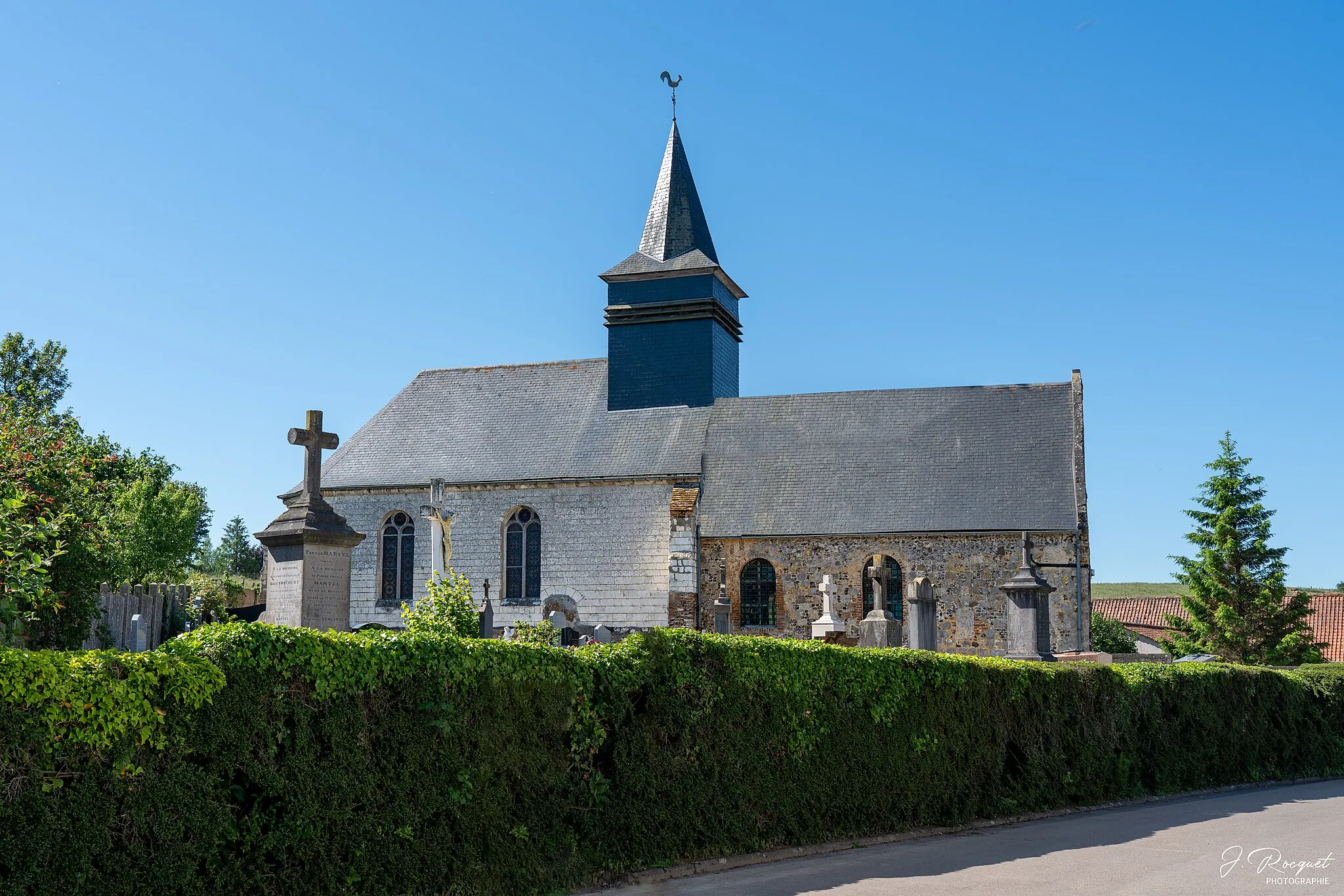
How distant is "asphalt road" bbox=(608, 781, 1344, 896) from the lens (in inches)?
316

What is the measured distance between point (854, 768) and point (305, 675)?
533cm

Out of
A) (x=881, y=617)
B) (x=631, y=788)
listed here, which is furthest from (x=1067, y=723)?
(x=631, y=788)

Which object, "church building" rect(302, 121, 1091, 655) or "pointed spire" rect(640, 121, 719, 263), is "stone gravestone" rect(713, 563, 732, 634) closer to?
"church building" rect(302, 121, 1091, 655)

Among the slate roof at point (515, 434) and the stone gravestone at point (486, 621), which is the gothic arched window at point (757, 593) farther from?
the stone gravestone at point (486, 621)

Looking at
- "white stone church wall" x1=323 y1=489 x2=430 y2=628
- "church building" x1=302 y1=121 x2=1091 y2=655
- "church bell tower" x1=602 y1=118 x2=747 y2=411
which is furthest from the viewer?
"church bell tower" x1=602 y1=118 x2=747 y2=411

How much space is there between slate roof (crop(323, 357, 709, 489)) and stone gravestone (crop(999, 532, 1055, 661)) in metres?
11.6

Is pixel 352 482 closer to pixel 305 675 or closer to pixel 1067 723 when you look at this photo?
pixel 1067 723

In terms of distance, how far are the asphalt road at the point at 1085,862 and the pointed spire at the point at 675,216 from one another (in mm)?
21384

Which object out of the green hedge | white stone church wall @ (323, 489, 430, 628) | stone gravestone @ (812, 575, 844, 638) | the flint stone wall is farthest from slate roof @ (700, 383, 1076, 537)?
the green hedge

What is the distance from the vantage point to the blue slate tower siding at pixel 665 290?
2955cm

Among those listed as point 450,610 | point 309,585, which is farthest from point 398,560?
point 450,610

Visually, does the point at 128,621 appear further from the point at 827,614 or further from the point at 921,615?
the point at 827,614

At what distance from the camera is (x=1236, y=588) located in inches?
1255

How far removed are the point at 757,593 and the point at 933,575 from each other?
401 cm
